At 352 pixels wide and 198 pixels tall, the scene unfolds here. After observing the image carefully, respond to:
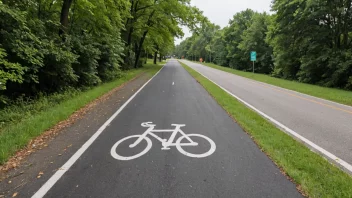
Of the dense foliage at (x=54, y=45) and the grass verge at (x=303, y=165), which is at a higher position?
the dense foliage at (x=54, y=45)

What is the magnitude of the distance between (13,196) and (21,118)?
442 cm

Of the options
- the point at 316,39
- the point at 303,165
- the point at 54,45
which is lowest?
the point at 303,165

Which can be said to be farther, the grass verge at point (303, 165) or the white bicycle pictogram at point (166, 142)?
the white bicycle pictogram at point (166, 142)

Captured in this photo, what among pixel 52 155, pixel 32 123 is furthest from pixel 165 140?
pixel 32 123

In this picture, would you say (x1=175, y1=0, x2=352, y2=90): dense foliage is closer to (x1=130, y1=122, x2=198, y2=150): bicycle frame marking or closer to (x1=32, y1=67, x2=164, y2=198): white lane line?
(x1=130, y1=122, x2=198, y2=150): bicycle frame marking

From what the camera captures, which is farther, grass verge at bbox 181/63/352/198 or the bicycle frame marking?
the bicycle frame marking

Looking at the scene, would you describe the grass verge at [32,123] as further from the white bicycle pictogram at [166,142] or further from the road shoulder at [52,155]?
the white bicycle pictogram at [166,142]

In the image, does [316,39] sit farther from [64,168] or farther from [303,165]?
[64,168]

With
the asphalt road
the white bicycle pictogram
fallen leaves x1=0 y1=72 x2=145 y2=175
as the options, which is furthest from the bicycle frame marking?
the asphalt road

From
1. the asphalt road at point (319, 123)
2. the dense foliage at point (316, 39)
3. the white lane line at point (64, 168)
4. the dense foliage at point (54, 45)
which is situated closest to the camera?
the white lane line at point (64, 168)

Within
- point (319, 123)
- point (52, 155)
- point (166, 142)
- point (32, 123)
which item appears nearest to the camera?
point (52, 155)

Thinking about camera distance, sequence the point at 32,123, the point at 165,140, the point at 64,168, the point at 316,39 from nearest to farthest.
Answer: the point at 64,168 → the point at 165,140 → the point at 32,123 → the point at 316,39

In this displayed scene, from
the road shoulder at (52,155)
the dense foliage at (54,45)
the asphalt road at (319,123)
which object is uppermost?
the dense foliage at (54,45)

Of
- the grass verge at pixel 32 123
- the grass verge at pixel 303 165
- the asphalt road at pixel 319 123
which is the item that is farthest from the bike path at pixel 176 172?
the asphalt road at pixel 319 123
